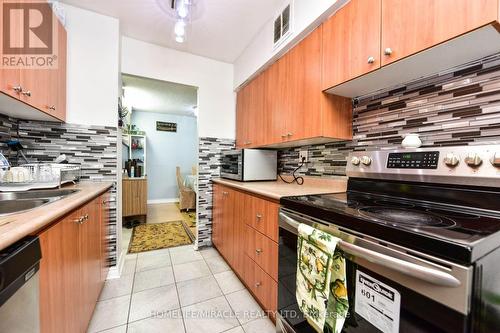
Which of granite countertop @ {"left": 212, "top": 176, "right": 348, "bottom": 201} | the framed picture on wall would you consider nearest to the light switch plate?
granite countertop @ {"left": 212, "top": 176, "right": 348, "bottom": 201}

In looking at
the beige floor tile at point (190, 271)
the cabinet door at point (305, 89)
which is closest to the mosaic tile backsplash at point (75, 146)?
the beige floor tile at point (190, 271)

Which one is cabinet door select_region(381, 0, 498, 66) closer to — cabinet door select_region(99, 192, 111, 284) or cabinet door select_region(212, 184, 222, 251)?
cabinet door select_region(212, 184, 222, 251)

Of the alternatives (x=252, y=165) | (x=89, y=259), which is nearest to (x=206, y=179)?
(x=252, y=165)

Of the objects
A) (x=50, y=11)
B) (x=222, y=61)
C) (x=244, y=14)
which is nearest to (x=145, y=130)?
(x=222, y=61)

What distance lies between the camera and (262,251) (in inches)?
58.6

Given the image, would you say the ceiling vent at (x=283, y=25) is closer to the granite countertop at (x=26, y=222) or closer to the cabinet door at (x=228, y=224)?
the cabinet door at (x=228, y=224)

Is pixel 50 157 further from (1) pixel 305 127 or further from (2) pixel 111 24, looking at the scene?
(1) pixel 305 127

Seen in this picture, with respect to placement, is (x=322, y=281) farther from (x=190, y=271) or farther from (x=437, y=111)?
(x=190, y=271)

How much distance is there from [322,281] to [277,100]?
1.51m

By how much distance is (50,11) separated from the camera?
1.54 meters

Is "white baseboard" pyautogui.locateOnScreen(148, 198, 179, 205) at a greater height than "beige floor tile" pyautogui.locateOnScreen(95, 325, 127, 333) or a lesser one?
greater

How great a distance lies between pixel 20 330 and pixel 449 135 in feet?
6.22

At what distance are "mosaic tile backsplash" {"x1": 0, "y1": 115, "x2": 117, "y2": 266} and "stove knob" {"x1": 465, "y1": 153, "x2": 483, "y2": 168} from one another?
99.4 inches

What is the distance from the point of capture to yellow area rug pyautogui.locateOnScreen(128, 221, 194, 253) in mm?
2638
